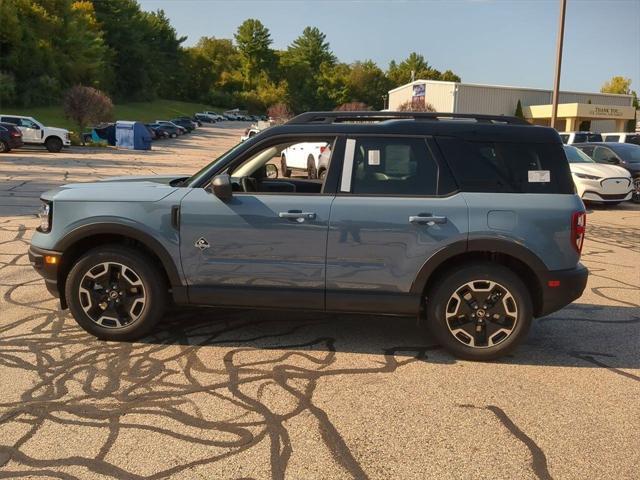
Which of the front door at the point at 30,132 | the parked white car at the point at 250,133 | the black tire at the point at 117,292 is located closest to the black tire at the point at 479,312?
the parked white car at the point at 250,133

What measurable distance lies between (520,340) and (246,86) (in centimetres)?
13403

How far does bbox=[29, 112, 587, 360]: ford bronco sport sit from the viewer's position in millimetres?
4129

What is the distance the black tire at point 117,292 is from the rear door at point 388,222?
140cm

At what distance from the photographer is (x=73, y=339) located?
454 cm

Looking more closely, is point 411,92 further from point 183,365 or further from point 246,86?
point 246,86

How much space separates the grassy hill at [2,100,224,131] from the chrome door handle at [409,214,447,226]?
46992mm

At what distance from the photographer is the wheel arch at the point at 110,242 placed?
14.1ft

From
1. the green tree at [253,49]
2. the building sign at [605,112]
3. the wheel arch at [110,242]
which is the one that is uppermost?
the green tree at [253,49]

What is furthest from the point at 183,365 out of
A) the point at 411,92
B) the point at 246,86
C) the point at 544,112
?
the point at 246,86

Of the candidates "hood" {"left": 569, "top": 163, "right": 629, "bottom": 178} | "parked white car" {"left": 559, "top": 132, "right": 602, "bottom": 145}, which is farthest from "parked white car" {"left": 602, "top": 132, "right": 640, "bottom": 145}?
"hood" {"left": 569, "top": 163, "right": 629, "bottom": 178}

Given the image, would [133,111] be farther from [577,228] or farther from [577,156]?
[577,228]

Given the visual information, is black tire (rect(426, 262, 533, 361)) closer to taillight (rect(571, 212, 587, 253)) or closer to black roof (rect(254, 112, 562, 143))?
taillight (rect(571, 212, 587, 253))

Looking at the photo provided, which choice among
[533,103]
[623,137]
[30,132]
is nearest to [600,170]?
[623,137]

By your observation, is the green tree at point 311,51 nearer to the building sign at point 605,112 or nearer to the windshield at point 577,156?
the building sign at point 605,112
